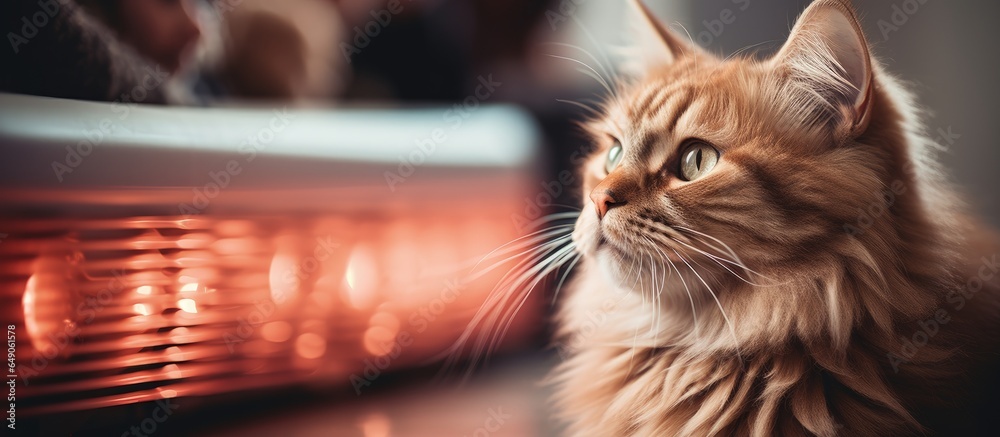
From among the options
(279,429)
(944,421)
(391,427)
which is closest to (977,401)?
(944,421)

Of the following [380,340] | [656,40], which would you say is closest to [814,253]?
[656,40]

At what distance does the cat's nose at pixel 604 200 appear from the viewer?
2.07 feet

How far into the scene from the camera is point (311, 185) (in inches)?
44.7

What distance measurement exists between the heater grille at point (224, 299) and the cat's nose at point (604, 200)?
624 millimetres

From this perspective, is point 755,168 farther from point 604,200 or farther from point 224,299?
point 224,299

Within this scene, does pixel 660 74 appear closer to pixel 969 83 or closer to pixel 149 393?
pixel 969 83

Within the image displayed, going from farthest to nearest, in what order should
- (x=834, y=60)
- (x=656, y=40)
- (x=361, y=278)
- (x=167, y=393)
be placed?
(x=361, y=278) < (x=167, y=393) < (x=656, y=40) < (x=834, y=60)

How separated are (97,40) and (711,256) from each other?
892 millimetres

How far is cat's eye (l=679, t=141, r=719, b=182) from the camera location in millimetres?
614

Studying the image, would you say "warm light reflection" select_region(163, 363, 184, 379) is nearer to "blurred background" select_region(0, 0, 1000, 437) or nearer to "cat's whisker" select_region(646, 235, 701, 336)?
→ "blurred background" select_region(0, 0, 1000, 437)

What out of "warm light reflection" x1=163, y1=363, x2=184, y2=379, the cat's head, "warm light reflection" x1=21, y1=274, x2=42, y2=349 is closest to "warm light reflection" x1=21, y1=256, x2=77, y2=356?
"warm light reflection" x1=21, y1=274, x2=42, y2=349

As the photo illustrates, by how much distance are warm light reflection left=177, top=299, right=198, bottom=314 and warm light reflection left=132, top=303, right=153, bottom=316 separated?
42 mm

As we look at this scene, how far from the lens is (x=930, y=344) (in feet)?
1.89

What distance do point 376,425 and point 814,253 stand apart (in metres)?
0.77
